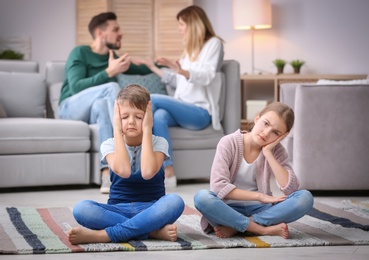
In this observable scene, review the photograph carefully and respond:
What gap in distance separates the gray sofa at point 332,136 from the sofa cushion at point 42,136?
131 cm

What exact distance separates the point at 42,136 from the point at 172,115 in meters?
0.78

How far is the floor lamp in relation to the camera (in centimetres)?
729

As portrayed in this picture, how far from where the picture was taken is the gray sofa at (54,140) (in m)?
4.76

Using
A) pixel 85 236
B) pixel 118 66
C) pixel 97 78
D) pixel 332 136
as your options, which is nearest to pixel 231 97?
pixel 118 66

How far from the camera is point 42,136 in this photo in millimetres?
4801

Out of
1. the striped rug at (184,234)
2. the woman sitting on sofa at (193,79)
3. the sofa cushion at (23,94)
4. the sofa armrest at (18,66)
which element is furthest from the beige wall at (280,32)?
the striped rug at (184,234)

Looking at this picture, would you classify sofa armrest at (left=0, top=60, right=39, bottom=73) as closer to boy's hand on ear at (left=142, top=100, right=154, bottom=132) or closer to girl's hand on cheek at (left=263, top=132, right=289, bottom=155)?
boy's hand on ear at (left=142, top=100, right=154, bottom=132)

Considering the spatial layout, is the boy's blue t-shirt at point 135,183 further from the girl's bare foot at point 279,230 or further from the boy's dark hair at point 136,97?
the girl's bare foot at point 279,230

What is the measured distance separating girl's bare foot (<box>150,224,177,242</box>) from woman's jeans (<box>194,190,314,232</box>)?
144 mm

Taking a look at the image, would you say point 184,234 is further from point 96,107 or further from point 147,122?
point 96,107

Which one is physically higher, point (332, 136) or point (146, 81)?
point (146, 81)

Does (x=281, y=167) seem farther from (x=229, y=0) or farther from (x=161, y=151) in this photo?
(x=229, y=0)

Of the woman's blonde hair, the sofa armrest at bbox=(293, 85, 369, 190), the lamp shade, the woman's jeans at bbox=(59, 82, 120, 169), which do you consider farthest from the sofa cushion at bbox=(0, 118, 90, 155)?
the lamp shade

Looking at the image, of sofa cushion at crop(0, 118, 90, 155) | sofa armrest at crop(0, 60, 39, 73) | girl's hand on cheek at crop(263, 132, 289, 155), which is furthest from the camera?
sofa armrest at crop(0, 60, 39, 73)
